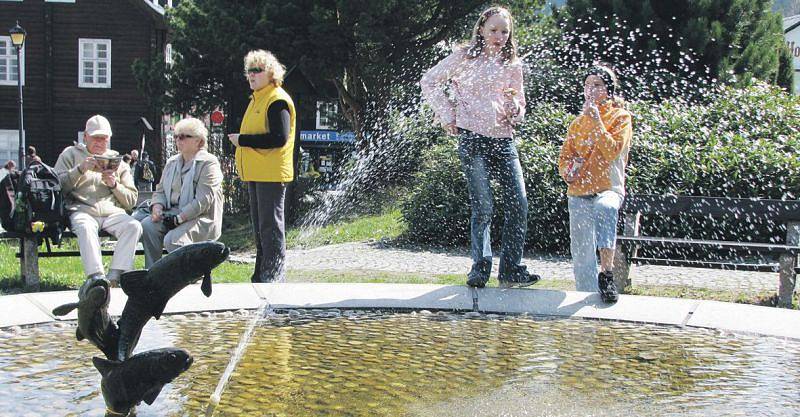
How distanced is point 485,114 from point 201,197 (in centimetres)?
226

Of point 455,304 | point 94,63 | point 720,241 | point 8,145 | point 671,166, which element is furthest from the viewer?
point 8,145

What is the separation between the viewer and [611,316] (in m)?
5.12

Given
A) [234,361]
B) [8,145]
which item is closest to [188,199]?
[234,361]

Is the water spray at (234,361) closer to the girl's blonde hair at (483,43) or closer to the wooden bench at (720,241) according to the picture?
the girl's blonde hair at (483,43)

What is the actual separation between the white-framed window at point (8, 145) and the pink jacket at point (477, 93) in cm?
3287

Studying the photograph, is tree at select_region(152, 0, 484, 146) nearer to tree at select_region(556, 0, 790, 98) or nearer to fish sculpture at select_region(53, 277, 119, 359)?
tree at select_region(556, 0, 790, 98)

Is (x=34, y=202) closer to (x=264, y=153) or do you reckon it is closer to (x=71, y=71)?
(x=264, y=153)

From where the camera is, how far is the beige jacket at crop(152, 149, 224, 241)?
673 centimetres

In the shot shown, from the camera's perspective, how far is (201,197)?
6.76m

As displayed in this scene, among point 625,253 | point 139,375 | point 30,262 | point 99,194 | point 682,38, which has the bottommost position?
point 30,262

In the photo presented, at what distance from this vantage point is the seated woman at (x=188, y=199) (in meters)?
6.72

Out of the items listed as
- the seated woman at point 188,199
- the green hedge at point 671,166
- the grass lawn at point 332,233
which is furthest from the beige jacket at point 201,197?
the grass lawn at point 332,233

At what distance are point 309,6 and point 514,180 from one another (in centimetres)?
1727

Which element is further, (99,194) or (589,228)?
(99,194)
